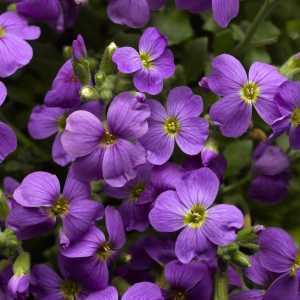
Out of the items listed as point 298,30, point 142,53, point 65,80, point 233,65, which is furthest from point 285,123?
point 298,30

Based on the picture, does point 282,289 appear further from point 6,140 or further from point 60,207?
point 6,140

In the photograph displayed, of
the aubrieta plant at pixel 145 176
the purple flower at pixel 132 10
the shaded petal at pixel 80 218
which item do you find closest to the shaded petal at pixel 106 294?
the aubrieta plant at pixel 145 176

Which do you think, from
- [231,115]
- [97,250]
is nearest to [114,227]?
[97,250]

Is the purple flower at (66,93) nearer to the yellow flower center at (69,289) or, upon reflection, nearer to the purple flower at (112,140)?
the purple flower at (112,140)

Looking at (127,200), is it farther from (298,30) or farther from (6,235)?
(298,30)

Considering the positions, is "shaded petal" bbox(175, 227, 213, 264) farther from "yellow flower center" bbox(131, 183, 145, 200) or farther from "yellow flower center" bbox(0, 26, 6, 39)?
"yellow flower center" bbox(0, 26, 6, 39)

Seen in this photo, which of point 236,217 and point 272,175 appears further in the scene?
point 272,175
